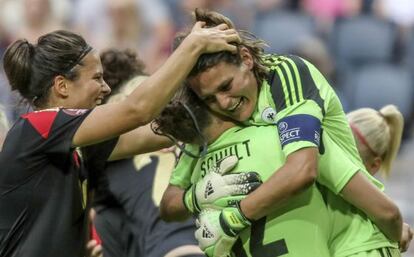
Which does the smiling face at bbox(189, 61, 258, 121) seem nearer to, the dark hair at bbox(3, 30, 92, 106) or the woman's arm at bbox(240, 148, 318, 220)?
→ the woman's arm at bbox(240, 148, 318, 220)

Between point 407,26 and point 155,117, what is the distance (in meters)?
6.40

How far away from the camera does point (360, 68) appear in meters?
9.66

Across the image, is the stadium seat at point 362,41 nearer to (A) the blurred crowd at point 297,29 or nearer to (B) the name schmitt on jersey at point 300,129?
(A) the blurred crowd at point 297,29

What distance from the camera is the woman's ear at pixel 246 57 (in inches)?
158

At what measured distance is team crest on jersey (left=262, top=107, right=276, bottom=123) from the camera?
13.2ft

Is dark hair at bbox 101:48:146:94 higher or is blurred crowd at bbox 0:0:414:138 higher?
dark hair at bbox 101:48:146:94

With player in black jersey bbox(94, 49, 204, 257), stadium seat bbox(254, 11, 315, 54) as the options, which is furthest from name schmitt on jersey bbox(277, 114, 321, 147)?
stadium seat bbox(254, 11, 315, 54)

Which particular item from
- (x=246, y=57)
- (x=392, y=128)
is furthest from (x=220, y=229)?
(x=392, y=128)

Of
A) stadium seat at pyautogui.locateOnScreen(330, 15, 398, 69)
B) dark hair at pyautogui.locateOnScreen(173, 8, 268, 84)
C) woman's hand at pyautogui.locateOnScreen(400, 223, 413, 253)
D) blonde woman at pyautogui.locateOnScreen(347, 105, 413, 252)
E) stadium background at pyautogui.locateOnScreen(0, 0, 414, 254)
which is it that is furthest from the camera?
stadium seat at pyautogui.locateOnScreen(330, 15, 398, 69)

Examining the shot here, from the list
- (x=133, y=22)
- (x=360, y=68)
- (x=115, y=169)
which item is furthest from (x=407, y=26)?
(x=115, y=169)

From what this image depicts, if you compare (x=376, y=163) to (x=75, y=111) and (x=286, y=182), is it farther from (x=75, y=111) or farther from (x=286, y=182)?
(x=75, y=111)

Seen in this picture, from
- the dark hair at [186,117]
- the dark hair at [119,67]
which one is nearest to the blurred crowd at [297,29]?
the dark hair at [119,67]

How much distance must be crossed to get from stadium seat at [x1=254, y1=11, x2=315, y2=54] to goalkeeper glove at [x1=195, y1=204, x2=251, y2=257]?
5.54 m

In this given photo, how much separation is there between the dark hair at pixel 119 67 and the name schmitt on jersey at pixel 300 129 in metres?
1.67
